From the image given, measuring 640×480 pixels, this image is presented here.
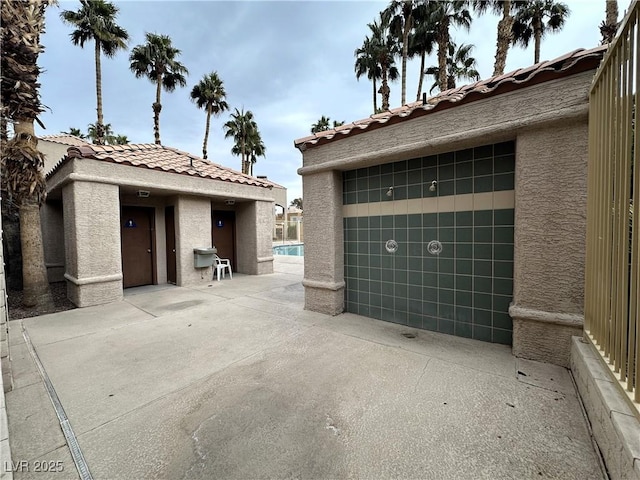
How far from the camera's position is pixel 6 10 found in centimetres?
520

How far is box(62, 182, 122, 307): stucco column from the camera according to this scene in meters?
6.11

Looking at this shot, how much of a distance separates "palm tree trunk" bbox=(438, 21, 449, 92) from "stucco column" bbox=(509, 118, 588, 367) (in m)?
16.3

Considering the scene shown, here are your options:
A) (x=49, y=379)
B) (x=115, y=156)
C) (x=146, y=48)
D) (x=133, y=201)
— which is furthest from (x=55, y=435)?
(x=146, y=48)

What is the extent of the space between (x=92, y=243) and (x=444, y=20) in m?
21.6

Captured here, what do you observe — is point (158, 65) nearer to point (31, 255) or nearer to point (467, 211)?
point (31, 255)

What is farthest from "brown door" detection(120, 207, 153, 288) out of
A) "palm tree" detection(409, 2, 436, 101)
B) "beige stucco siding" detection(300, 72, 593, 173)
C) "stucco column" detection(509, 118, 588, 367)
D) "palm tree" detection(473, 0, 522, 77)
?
"palm tree" detection(473, 0, 522, 77)

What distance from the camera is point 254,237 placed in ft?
33.9

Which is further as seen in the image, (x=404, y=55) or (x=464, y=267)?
(x=404, y=55)

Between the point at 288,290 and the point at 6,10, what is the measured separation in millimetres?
8440

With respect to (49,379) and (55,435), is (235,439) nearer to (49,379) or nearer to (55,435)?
(55,435)

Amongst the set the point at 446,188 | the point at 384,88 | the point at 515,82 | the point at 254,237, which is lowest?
the point at 254,237

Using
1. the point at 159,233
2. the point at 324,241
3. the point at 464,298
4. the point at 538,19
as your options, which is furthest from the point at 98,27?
the point at 538,19

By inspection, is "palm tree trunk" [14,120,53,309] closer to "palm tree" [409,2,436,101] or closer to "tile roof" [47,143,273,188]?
"tile roof" [47,143,273,188]

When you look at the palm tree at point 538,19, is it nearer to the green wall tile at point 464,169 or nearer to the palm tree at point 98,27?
the green wall tile at point 464,169
